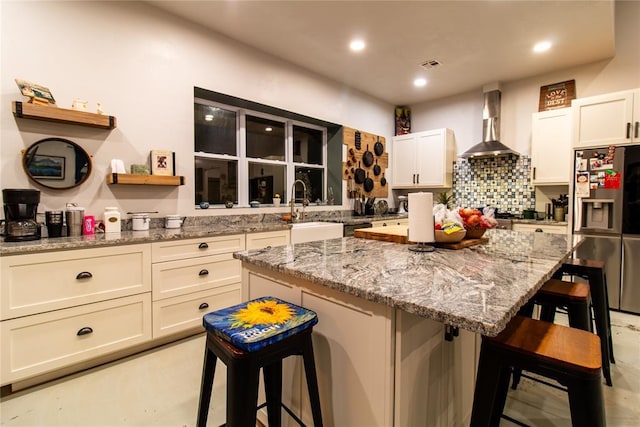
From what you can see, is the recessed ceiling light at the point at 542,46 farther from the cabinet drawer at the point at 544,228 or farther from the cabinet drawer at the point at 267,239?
the cabinet drawer at the point at 267,239

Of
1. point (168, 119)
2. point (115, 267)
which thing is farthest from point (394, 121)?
point (115, 267)

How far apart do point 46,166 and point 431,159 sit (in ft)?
15.0

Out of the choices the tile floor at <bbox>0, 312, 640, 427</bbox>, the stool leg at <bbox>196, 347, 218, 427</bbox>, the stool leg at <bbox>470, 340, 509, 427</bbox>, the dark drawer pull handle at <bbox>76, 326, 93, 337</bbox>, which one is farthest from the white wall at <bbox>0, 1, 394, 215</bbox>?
the stool leg at <bbox>470, 340, 509, 427</bbox>

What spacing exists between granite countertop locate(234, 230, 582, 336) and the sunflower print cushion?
0.15 metres

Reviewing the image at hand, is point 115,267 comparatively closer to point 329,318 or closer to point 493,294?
point 329,318

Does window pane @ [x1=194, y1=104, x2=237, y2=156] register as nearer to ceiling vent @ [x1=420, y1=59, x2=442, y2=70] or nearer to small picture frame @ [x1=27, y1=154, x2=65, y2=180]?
small picture frame @ [x1=27, y1=154, x2=65, y2=180]

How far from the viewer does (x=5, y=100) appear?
204cm

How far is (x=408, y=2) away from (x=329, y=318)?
266 cm

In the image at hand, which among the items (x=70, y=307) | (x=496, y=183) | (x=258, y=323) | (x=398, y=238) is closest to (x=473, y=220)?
(x=398, y=238)

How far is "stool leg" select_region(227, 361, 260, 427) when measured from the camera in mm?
945

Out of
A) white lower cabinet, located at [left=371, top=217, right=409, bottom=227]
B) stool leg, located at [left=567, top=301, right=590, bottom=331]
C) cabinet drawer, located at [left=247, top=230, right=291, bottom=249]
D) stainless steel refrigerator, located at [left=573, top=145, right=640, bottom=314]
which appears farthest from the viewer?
white lower cabinet, located at [left=371, top=217, right=409, bottom=227]

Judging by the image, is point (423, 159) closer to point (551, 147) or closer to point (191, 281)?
point (551, 147)

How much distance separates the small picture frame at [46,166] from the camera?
214cm

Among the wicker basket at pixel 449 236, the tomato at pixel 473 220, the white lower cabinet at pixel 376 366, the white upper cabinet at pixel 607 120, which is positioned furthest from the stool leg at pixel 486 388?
the white upper cabinet at pixel 607 120
